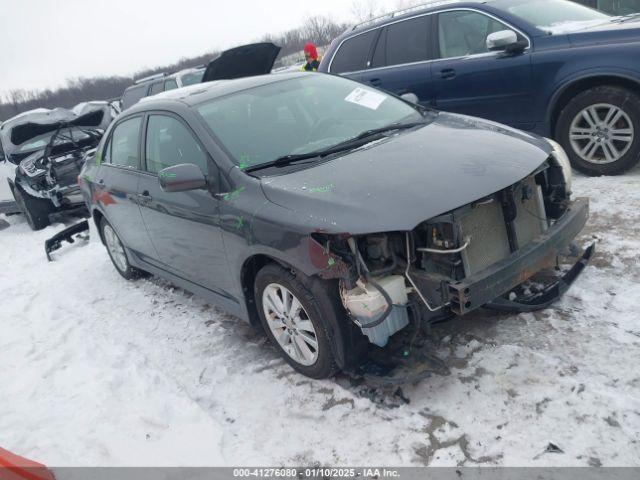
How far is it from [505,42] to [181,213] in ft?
11.8

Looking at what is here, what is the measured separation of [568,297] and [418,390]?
4.07 ft

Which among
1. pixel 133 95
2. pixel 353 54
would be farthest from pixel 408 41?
pixel 133 95

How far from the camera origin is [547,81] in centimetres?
501

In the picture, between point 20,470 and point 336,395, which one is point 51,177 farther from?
point 336,395

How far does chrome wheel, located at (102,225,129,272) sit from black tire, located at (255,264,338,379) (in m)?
2.72

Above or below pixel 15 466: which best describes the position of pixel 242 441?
below

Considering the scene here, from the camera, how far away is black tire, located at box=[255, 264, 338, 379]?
108 inches

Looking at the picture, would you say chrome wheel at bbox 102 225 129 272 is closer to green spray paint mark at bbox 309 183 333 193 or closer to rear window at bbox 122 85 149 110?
green spray paint mark at bbox 309 183 333 193

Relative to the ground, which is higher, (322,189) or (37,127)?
(37,127)

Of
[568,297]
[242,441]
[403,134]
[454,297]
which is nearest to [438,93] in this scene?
[403,134]

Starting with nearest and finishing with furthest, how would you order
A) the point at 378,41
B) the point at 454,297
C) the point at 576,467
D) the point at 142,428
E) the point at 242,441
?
the point at 576,467 → the point at 454,297 → the point at 242,441 → the point at 142,428 → the point at 378,41

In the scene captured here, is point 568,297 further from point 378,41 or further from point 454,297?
point 378,41

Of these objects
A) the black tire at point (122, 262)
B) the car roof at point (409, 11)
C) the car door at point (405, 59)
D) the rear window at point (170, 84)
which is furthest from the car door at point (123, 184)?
the rear window at point (170, 84)

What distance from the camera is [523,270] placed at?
279 cm
